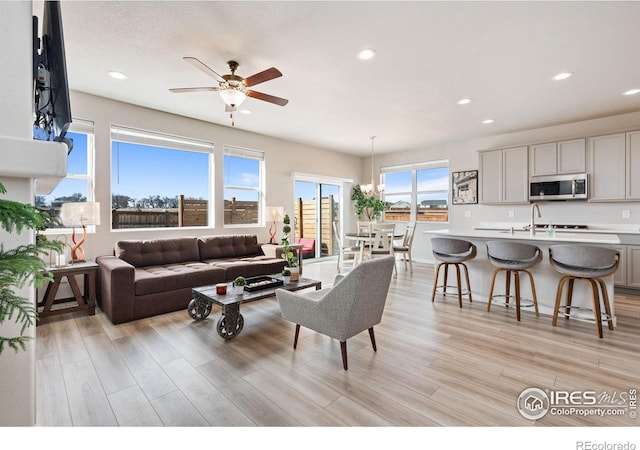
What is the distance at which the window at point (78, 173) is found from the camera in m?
3.86

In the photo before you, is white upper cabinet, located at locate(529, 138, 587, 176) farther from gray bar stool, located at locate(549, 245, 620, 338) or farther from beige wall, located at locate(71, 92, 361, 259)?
beige wall, located at locate(71, 92, 361, 259)

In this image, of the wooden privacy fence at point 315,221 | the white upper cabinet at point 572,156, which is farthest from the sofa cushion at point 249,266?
the white upper cabinet at point 572,156

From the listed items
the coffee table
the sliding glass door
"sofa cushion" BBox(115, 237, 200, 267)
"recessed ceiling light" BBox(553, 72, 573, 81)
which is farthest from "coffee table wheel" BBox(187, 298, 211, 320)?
"recessed ceiling light" BBox(553, 72, 573, 81)

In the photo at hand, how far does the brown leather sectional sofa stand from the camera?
3164 millimetres

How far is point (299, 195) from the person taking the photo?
23.7 feet

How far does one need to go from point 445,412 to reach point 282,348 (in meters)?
1.33

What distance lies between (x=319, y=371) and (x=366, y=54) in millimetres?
2837

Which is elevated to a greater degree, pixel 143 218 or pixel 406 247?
pixel 143 218

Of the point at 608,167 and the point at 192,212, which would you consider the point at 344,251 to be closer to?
the point at 192,212

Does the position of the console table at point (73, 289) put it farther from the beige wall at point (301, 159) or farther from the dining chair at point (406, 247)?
the dining chair at point (406, 247)

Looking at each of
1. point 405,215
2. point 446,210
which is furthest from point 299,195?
point 446,210

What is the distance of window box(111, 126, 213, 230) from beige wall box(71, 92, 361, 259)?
0.11 meters

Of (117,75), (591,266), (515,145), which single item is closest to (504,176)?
(515,145)

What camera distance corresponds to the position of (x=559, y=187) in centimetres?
500
